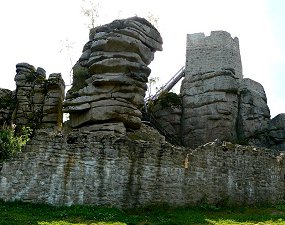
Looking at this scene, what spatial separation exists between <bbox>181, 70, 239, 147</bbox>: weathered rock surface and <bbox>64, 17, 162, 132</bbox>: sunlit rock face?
9.72m

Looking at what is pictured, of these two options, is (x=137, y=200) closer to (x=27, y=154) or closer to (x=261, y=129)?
(x=27, y=154)

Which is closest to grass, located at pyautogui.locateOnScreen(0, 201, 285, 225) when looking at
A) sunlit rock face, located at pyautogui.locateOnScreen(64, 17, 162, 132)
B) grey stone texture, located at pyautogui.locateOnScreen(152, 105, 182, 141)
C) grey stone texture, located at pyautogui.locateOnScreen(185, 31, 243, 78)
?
sunlit rock face, located at pyautogui.locateOnScreen(64, 17, 162, 132)

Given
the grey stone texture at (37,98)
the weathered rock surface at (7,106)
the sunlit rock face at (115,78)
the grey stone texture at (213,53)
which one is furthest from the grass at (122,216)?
the grey stone texture at (213,53)

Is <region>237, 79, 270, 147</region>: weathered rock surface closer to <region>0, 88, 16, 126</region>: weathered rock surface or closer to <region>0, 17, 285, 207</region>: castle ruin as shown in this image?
<region>0, 17, 285, 207</region>: castle ruin

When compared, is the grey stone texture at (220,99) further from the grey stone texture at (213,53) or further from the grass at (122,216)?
the grass at (122,216)

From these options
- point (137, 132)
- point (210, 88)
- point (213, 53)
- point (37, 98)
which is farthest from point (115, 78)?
point (213, 53)

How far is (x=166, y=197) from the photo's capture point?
52.6 ft

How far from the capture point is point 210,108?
34406 mm

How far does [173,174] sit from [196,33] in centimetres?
2409

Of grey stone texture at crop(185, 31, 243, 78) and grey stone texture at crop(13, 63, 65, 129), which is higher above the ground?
grey stone texture at crop(185, 31, 243, 78)

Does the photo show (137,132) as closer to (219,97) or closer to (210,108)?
(210,108)

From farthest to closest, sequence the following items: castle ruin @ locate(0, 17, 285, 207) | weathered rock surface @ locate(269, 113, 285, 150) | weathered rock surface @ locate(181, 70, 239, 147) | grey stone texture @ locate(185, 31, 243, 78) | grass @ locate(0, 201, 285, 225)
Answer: grey stone texture @ locate(185, 31, 243, 78)
weathered rock surface @ locate(181, 70, 239, 147)
weathered rock surface @ locate(269, 113, 285, 150)
castle ruin @ locate(0, 17, 285, 207)
grass @ locate(0, 201, 285, 225)

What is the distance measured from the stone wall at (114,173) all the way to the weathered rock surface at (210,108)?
51.4ft

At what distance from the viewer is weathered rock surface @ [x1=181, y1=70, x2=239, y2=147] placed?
3375cm
